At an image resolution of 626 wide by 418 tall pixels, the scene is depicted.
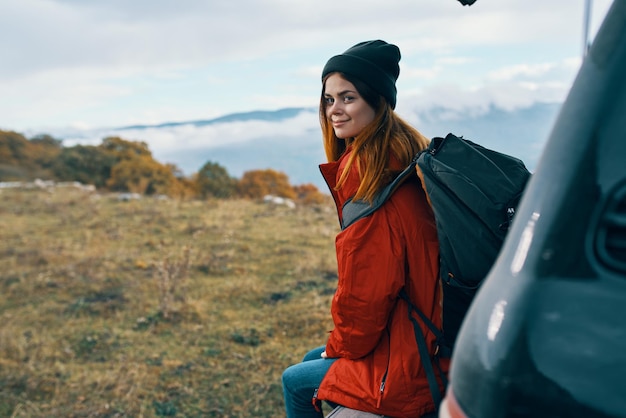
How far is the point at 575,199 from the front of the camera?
105 cm

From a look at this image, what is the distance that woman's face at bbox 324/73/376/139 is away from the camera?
8.04ft

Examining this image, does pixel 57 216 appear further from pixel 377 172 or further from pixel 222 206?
pixel 377 172

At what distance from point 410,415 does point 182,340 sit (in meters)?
3.78

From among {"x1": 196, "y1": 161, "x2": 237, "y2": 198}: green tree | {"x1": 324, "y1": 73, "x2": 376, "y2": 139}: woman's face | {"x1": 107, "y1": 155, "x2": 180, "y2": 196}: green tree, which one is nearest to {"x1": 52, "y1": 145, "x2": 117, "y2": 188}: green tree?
{"x1": 107, "y1": 155, "x2": 180, "y2": 196}: green tree

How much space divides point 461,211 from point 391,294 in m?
0.41

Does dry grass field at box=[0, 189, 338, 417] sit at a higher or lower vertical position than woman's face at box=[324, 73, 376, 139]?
lower

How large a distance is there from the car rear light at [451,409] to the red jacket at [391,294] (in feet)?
2.56

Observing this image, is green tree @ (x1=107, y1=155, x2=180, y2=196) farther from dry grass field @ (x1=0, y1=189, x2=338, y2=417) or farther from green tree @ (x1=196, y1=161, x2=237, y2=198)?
dry grass field @ (x1=0, y1=189, x2=338, y2=417)

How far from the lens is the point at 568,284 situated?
1.02 metres

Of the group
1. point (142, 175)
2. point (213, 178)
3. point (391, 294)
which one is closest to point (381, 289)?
point (391, 294)

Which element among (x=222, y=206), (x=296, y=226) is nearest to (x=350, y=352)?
(x=296, y=226)

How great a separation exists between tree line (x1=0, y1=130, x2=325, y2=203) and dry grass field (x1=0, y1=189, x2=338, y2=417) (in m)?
10.2

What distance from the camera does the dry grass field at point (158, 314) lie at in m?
4.30

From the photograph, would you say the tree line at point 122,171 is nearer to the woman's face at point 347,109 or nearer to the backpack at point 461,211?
the woman's face at point 347,109
